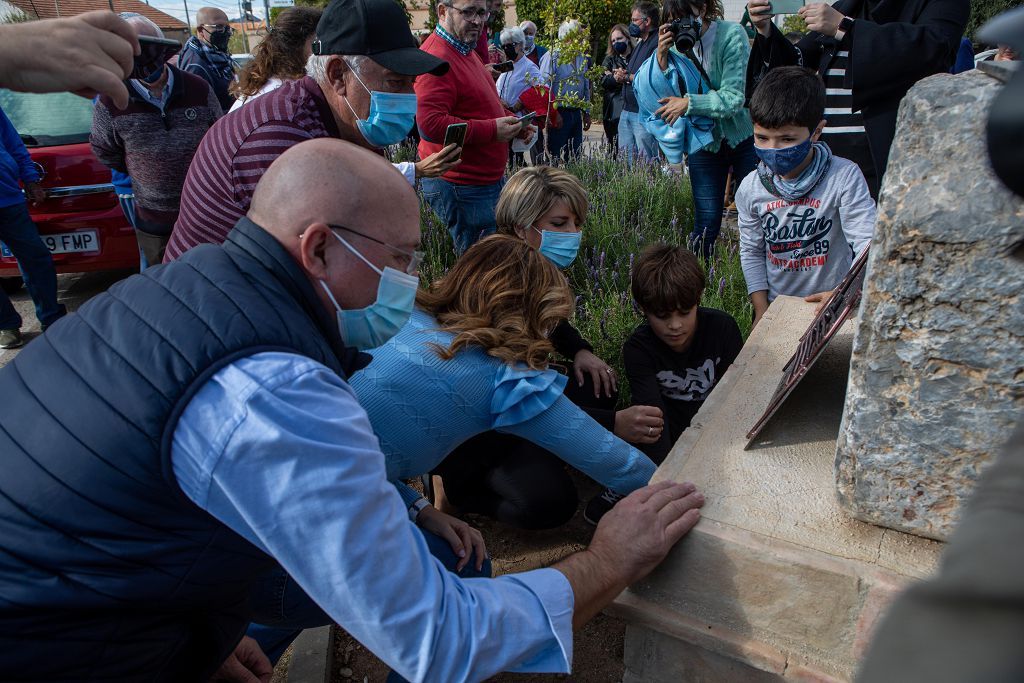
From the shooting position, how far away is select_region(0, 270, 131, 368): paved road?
16.5 feet

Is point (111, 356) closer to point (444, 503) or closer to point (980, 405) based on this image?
point (980, 405)

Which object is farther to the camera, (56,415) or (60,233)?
(60,233)

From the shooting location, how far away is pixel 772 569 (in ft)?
4.96

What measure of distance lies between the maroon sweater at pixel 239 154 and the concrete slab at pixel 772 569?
55.6 inches

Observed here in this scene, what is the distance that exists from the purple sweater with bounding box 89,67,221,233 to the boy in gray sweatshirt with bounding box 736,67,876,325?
254 centimetres

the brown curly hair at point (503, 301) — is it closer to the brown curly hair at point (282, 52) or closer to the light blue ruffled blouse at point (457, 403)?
the light blue ruffled blouse at point (457, 403)

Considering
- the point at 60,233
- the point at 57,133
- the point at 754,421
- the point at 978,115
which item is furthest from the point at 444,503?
the point at 57,133

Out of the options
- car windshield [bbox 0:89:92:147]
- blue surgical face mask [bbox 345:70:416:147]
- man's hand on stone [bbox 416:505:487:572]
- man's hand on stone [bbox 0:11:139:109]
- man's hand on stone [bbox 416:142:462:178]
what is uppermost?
man's hand on stone [bbox 0:11:139:109]

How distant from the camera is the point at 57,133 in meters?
4.98

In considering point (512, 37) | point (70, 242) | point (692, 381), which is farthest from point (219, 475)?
point (512, 37)

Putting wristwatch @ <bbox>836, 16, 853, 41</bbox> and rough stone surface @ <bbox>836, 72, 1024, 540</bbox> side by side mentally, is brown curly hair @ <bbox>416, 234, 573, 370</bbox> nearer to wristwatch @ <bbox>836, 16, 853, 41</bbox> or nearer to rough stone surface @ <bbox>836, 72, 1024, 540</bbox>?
rough stone surface @ <bbox>836, 72, 1024, 540</bbox>

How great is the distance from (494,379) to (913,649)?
140 cm

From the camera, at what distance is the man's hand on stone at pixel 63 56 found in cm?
122

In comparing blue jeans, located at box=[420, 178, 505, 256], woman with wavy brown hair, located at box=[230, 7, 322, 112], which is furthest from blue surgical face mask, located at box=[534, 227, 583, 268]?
woman with wavy brown hair, located at box=[230, 7, 322, 112]
